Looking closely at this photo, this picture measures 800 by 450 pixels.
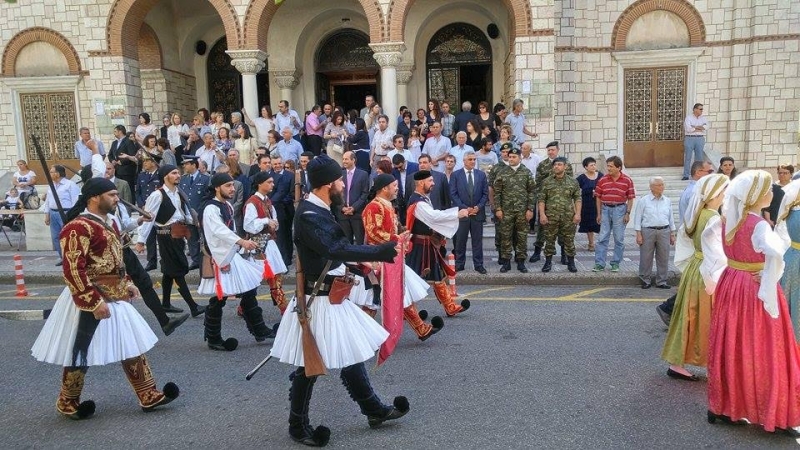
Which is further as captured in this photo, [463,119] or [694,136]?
[694,136]

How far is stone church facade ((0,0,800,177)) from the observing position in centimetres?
1501

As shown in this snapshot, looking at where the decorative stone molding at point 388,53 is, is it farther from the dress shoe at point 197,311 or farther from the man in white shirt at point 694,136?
the dress shoe at point 197,311

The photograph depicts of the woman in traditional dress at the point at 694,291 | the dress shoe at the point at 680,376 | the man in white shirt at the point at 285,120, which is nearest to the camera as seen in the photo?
the woman in traditional dress at the point at 694,291

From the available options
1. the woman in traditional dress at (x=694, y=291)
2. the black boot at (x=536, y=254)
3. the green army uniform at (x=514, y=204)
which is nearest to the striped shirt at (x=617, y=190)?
the green army uniform at (x=514, y=204)

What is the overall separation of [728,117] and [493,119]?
6722 mm

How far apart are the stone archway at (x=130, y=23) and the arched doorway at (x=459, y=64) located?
19.6ft

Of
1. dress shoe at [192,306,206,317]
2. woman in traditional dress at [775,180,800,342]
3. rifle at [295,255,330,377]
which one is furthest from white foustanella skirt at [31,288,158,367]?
woman in traditional dress at [775,180,800,342]

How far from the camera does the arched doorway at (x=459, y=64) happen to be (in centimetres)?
1838

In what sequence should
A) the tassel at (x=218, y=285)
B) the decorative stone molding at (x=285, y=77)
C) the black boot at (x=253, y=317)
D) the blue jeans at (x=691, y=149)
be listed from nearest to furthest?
the tassel at (x=218, y=285), the black boot at (x=253, y=317), the blue jeans at (x=691, y=149), the decorative stone molding at (x=285, y=77)

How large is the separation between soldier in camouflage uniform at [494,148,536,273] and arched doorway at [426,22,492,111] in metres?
9.30

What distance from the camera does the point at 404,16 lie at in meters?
14.7

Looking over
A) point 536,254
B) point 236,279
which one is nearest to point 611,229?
point 536,254

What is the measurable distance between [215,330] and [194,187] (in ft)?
13.8

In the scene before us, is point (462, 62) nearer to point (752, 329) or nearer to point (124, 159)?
point (124, 159)
